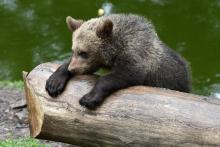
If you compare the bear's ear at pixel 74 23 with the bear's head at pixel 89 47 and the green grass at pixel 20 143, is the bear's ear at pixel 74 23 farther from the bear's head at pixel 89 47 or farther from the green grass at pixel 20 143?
the green grass at pixel 20 143

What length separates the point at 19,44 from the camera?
571 inches

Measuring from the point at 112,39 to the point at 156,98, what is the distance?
3.00 feet

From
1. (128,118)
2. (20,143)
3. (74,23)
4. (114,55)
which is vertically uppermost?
(74,23)

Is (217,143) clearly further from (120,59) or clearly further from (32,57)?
(32,57)

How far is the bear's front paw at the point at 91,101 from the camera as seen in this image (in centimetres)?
543

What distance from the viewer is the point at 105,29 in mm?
5891

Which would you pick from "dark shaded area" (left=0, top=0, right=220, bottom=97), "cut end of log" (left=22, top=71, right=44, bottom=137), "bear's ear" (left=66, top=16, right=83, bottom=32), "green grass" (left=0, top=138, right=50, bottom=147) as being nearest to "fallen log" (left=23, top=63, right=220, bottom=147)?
"cut end of log" (left=22, top=71, right=44, bottom=137)

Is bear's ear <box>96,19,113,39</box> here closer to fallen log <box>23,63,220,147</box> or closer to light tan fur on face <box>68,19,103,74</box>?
light tan fur on face <box>68,19,103,74</box>

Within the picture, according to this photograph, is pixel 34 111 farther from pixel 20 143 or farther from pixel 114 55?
pixel 20 143

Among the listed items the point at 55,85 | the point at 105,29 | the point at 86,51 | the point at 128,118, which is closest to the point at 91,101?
the point at 128,118

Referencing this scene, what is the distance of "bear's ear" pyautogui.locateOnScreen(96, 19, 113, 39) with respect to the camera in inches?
229

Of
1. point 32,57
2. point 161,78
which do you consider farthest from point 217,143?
point 32,57

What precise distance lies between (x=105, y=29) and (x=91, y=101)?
833 millimetres

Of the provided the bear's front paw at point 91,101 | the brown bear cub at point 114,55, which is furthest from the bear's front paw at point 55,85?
the bear's front paw at point 91,101
